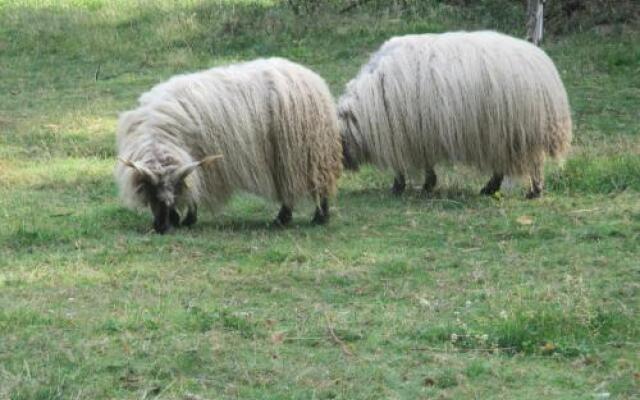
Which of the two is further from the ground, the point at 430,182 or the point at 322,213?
the point at 322,213

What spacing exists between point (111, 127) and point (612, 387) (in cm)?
825

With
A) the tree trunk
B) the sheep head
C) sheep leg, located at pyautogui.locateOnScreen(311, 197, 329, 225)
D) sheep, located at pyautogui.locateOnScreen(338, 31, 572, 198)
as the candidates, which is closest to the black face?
the sheep head

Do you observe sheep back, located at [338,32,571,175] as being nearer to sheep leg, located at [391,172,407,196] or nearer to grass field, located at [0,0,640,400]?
sheep leg, located at [391,172,407,196]

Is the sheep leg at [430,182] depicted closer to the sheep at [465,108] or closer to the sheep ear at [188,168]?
the sheep at [465,108]

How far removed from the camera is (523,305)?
6.65 meters

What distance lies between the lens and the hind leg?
9930mm

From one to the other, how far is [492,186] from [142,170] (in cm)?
328

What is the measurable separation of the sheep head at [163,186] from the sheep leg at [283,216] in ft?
2.57

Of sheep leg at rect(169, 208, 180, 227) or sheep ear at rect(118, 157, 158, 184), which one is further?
sheep leg at rect(169, 208, 180, 227)

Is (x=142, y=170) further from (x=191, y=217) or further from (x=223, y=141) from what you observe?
(x=191, y=217)

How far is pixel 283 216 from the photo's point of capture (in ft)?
30.4

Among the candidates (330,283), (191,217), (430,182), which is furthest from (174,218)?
(430,182)

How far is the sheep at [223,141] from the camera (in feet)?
28.6

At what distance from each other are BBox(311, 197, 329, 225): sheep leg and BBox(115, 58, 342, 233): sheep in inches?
8.6
